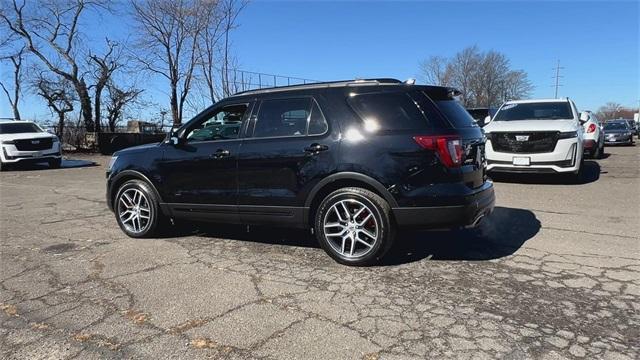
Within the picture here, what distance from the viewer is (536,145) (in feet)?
32.0

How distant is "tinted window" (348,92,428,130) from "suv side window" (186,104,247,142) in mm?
1404

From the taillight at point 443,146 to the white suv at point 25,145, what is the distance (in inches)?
658

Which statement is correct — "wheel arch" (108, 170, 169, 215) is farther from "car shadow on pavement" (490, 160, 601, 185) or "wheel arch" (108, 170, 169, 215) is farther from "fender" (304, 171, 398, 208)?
"car shadow on pavement" (490, 160, 601, 185)

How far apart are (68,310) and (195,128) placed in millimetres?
2590

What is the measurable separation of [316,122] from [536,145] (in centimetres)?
634

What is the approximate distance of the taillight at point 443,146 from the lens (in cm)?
454

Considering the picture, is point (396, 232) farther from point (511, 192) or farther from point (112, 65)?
point (112, 65)

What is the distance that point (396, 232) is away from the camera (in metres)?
4.76

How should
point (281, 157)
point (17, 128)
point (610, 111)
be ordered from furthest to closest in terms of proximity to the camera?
1. point (610, 111)
2. point (17, 128)
3. point (281, 157)

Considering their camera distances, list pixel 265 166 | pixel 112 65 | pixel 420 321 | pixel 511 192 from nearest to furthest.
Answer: pixel 420 321 < pixel 265 166 < pixel 511 192 < pixel 112 65

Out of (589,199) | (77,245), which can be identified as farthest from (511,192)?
(77,245)

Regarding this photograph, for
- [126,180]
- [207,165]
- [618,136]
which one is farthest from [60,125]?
[618,136]

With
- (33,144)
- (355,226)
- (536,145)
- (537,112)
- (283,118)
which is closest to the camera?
(355,226)

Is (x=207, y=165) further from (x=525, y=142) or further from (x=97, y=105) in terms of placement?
(x=97, y=105)
